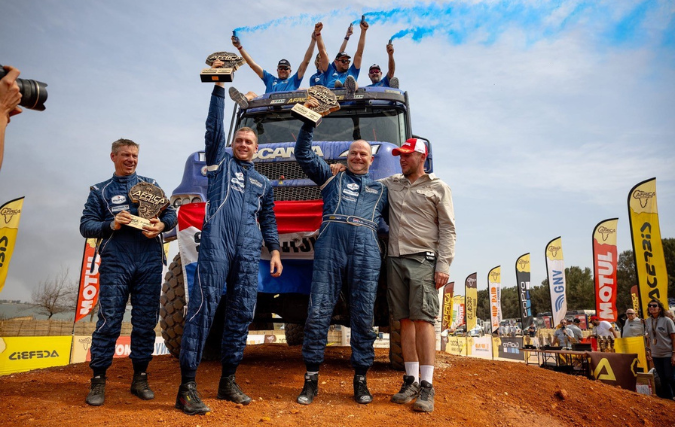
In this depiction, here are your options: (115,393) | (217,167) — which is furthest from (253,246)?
(115,393)

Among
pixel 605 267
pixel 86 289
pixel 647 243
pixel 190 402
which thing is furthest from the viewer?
pixel 605 267

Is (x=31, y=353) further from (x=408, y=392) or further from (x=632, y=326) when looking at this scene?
(x=632, y=326)

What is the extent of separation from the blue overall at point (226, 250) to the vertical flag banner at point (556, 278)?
15876 mm

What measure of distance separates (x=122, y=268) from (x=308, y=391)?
5.76ft

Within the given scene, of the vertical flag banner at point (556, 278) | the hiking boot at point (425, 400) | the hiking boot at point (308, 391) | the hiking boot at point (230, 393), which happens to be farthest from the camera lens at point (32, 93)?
the vertical flag banner at point (556, 278)

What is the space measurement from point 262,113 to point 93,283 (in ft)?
34.1

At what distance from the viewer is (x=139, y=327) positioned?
3.63 metres

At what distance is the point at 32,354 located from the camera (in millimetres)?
9758

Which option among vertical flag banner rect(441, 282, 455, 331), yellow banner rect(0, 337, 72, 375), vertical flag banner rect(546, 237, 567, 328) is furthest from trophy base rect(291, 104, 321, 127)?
vertical flag banner rect(441, 282, 455, 331)

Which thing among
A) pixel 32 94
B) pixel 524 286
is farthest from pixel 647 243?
pixel 524 286

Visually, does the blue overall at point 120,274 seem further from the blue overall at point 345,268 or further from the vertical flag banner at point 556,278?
the vertical flag banner at point 556,278

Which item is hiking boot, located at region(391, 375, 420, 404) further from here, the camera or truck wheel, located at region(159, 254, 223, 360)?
the camera

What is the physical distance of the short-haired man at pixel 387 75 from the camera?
667 centimetres

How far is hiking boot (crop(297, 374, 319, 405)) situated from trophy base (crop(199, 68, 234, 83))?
8.15 ft
